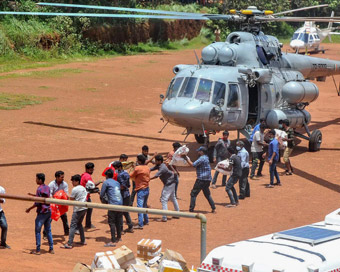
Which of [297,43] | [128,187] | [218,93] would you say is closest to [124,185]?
[128,187]

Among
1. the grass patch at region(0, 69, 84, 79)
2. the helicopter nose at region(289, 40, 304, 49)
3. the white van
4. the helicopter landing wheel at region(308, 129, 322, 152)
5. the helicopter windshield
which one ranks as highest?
the white van

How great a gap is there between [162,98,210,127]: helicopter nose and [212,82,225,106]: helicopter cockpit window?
41 cm

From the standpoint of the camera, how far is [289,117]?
70.3 ft

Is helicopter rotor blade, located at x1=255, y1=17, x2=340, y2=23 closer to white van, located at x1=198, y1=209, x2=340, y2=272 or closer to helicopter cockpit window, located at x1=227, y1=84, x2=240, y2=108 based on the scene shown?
helicopter cockpit window, located at x1=227, y1=84, x2=240, y2=108

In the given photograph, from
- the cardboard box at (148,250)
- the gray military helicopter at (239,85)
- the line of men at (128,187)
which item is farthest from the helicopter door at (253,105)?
the cardboard box at (148,250)

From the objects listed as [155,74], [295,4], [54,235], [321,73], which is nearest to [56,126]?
[321,73]

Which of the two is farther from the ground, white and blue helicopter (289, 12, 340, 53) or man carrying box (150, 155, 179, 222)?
man carrying box (150, 155, 179, 222)

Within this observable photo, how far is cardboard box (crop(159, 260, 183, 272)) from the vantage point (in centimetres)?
909

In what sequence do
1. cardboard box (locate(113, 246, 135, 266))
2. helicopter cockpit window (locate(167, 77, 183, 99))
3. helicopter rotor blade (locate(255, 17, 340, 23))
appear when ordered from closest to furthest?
cardboard box (locate(113, 246, 135, 266)) < helicopter rotor blade (locate(255, 17, 340, 23)) < helicopter cockpit window (locate(167, 77, 183, 99))

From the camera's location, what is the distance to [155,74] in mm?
39719

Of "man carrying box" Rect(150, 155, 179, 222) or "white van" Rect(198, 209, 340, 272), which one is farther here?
"man carrying box" Rect(150, 155, 179, 222)

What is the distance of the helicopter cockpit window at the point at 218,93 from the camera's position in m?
19.2

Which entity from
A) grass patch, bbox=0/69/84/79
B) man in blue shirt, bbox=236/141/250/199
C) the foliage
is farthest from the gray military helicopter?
the foliage

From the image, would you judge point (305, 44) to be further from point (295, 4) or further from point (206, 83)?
point (206, 83)
